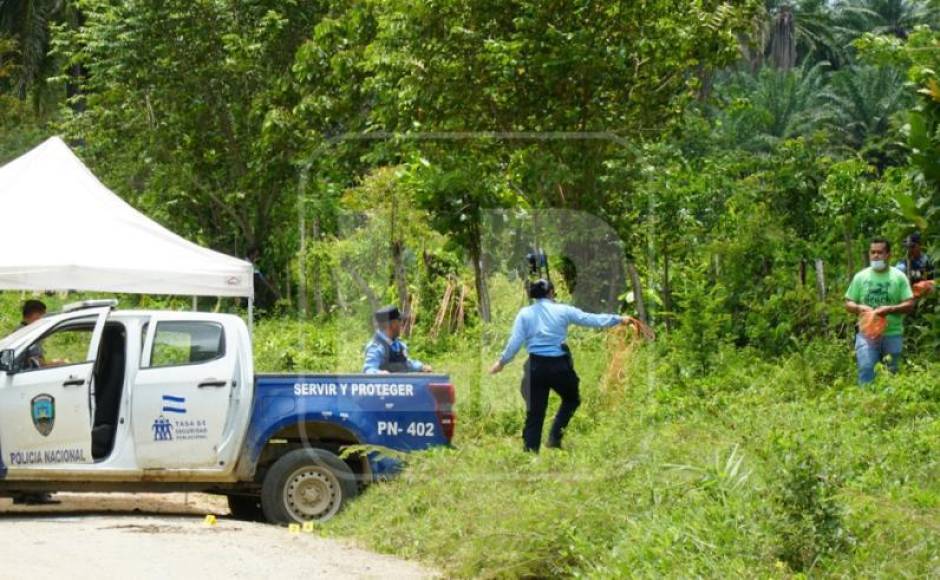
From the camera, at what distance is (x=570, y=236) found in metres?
19.8

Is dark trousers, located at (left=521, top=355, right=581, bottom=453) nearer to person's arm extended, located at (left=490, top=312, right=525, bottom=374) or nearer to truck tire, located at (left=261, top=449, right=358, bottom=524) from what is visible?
person's arm extended, located at (left=490, top=312, right=525, bottom=374)

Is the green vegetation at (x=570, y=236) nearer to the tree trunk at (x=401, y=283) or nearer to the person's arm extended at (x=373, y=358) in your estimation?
the tree trunk at (x=401, y=283)

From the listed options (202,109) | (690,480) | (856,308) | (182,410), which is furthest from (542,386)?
(202,109)

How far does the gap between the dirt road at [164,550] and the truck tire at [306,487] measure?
32cm

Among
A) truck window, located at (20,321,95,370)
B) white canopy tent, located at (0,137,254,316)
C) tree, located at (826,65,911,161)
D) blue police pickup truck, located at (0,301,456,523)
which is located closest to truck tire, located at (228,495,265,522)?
blue police pickup truck, located at (0,301,456,523)

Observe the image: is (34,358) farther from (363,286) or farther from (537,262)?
(363,286)

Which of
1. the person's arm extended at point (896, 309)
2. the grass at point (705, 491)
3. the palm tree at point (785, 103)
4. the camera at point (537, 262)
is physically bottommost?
the grass at point (705, 491)

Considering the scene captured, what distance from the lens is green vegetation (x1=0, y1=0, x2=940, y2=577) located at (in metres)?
9.42

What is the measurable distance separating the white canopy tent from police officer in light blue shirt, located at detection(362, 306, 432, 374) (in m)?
3.24

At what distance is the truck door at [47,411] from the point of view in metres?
13.3

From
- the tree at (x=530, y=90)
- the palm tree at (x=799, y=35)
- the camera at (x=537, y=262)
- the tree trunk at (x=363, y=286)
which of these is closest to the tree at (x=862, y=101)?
the palm tree at (x=799, y=35)

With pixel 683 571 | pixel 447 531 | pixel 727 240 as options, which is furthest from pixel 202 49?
pixel 683 571

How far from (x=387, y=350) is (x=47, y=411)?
2.98 meters

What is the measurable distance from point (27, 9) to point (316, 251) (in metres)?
18.7
